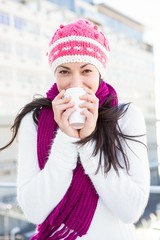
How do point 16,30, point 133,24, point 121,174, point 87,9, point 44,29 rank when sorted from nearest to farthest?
point 121,174 → point 16,30 → point 44,29 → point 87,9 → point 133,24

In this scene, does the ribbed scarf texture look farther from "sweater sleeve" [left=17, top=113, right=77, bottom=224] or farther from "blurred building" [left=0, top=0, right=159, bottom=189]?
"blurred building" [left=0, top=0, right=159, bottom=189]

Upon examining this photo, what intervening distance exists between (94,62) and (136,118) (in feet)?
0.35

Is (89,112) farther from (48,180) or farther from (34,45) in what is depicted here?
(34,45)

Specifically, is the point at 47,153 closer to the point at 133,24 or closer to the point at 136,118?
the point at 136,118

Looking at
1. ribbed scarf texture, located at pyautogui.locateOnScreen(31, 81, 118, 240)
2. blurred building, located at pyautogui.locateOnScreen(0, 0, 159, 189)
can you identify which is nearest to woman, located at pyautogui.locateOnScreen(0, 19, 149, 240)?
ribbed scarf texture, located at pyautogui.locateOnScreen(31, 81, 118, 240)

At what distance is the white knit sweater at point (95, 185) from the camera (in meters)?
0.48

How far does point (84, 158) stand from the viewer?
0.48m

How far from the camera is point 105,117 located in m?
0.53

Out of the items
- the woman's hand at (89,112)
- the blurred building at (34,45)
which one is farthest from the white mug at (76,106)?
the blurred building at (34,45)

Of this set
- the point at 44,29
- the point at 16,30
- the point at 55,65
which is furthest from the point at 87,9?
the point at 55,65

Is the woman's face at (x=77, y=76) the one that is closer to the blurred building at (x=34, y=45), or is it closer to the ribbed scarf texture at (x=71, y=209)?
the ribbed scarf texture at (x=71, y=209)

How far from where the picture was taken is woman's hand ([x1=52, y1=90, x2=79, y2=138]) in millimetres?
457

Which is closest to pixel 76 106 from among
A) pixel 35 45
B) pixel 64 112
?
pixel 64 112

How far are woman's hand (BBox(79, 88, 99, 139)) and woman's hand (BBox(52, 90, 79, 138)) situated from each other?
0.01 meters
